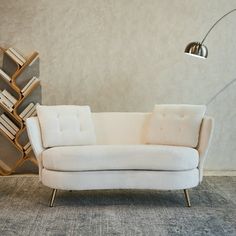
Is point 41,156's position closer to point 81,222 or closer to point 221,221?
point 81,222

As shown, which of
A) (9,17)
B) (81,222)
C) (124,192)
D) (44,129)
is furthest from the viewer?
(9,17)

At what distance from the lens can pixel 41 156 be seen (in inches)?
137

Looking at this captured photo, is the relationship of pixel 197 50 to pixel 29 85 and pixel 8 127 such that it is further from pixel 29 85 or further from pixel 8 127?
pixel 8 127

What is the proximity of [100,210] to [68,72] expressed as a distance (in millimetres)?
2002

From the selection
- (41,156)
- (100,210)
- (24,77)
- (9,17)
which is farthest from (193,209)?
(9,17)

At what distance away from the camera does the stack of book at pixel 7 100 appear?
4582 millimetres

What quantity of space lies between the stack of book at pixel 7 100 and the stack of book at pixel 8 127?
0.50 feet

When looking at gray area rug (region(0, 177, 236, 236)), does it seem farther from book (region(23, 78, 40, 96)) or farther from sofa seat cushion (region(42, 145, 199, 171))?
book (region(23, 78, 40, 96))

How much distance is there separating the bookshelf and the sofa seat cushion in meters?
1.41

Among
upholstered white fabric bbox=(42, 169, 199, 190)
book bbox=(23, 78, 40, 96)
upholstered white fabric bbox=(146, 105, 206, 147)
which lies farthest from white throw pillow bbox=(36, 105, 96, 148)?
book bbox=(23, 78, 40, 96)

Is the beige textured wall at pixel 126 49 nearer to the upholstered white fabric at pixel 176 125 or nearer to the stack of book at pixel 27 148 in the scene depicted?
the stack of book at pixel 27 148

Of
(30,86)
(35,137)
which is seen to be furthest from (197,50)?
(30,86)

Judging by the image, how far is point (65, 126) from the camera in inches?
149

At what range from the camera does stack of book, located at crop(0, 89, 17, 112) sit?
4.58m
